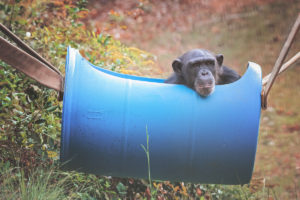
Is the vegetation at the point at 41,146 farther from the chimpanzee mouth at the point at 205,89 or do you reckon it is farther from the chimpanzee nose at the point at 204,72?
the chimpanzee nose at the point at 204,72

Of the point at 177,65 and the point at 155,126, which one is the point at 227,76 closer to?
the point at 177,65

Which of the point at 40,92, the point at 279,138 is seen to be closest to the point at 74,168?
the point at 40,92

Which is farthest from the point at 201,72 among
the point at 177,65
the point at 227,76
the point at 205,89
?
the point at 227,76

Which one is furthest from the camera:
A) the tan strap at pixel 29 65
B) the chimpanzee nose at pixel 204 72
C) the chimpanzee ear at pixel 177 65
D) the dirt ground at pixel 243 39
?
the dirt ground at pixel 243 39

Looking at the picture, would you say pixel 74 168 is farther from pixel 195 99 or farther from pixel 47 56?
pixel 47 56

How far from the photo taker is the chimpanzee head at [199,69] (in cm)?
245

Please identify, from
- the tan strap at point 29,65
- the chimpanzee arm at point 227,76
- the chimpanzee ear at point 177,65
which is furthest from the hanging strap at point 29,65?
the chimpanzee arm at point 227,76

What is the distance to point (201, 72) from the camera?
8.62ft

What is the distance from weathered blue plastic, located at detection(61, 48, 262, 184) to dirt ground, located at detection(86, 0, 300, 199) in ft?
8.44

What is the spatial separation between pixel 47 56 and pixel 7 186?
146cm

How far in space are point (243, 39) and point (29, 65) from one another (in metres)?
7.38

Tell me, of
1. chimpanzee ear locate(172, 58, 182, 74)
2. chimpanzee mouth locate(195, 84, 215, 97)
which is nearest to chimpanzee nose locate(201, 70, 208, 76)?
chimpanzee mouth locate(195, 84, 215, 97)

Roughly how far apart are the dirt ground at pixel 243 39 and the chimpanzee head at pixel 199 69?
88.9 inches

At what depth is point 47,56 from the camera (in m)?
3.32
